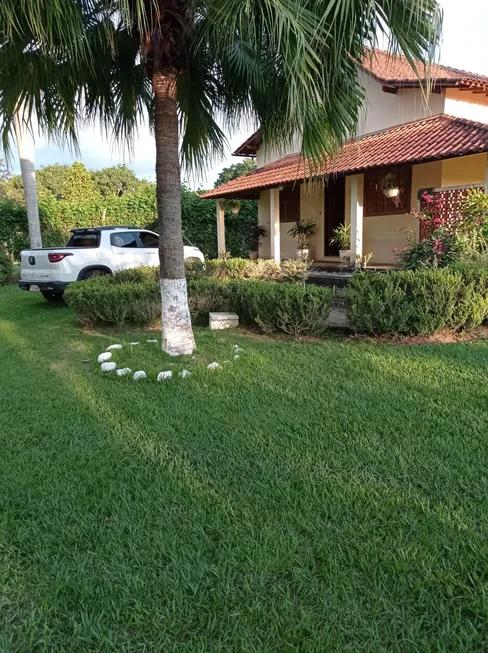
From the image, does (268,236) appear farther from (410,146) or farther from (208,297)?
(208,297)

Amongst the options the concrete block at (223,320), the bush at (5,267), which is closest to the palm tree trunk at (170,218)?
the concrete block at (223,320)

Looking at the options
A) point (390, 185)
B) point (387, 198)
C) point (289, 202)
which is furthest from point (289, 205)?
point (390, 185)

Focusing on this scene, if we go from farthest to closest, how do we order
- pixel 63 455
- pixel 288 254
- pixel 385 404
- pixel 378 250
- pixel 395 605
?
pixel 288 254, pixel 378 250, pixel 385 404, pixel 63 455, pixel 395 605

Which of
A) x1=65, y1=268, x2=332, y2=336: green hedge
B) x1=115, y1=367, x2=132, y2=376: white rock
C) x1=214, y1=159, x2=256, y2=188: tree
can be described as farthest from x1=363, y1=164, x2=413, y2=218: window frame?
x1=214, y1=159, x2=256, y2=188: tree

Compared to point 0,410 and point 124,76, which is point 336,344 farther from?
point 124,76

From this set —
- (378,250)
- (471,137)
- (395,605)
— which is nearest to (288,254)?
(378,250)

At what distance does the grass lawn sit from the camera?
70.8 inches

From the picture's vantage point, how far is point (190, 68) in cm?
589

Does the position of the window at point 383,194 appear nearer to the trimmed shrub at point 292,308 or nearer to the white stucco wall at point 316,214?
the white stucco wall at point 316,214

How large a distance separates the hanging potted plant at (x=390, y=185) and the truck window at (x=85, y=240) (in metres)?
6.94

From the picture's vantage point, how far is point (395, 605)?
1.85 m

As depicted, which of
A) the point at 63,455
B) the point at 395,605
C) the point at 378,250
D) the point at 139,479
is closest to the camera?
the point at 395,605

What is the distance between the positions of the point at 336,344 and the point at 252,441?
2.99m

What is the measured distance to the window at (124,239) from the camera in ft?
33.9
